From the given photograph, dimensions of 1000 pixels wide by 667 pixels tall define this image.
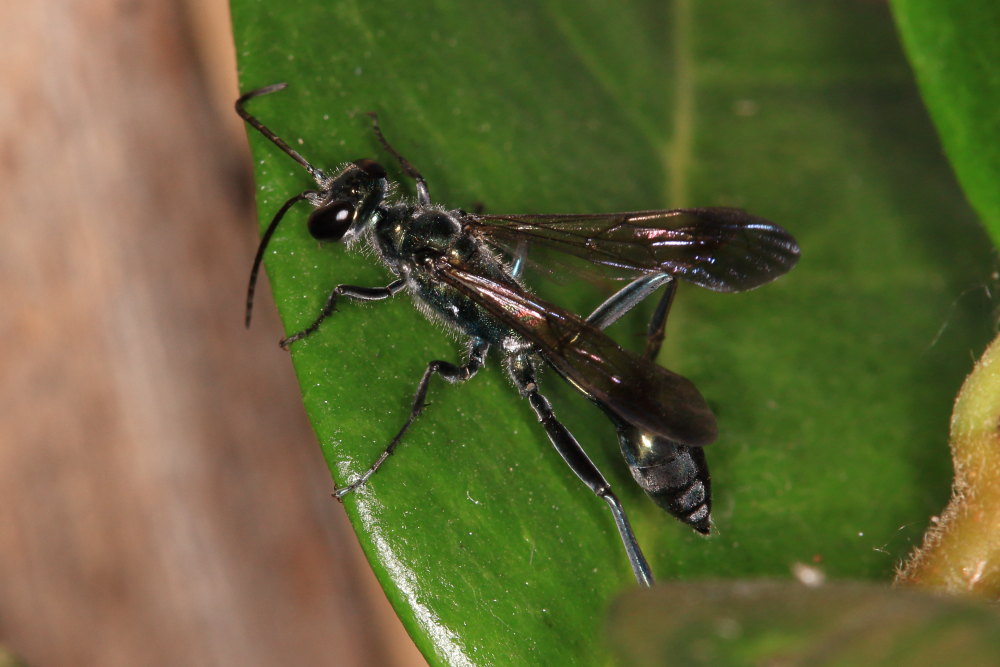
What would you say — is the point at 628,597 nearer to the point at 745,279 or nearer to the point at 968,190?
the point at 968,190

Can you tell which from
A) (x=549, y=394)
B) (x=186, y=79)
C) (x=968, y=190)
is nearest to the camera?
A: (x=968, y=190)

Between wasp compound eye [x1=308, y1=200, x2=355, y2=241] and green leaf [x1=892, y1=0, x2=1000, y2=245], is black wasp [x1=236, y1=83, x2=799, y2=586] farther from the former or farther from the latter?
green leaf [x1=892, y1=0, x2=1000, y2=245]

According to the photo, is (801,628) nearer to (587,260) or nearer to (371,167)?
(371,167)

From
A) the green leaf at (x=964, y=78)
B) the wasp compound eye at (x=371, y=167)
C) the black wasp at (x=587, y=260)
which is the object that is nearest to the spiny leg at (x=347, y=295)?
the black wasp at (x=587, y=260)

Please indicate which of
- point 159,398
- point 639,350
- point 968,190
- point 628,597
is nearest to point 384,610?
point 159,398

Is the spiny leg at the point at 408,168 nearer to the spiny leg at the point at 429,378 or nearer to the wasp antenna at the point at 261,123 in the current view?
the wasp antenna at the point at 261,123

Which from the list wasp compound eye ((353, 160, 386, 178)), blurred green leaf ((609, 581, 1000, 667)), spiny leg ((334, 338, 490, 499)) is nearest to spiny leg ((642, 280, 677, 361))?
spiny leg ((334, 338, 490, 499))
